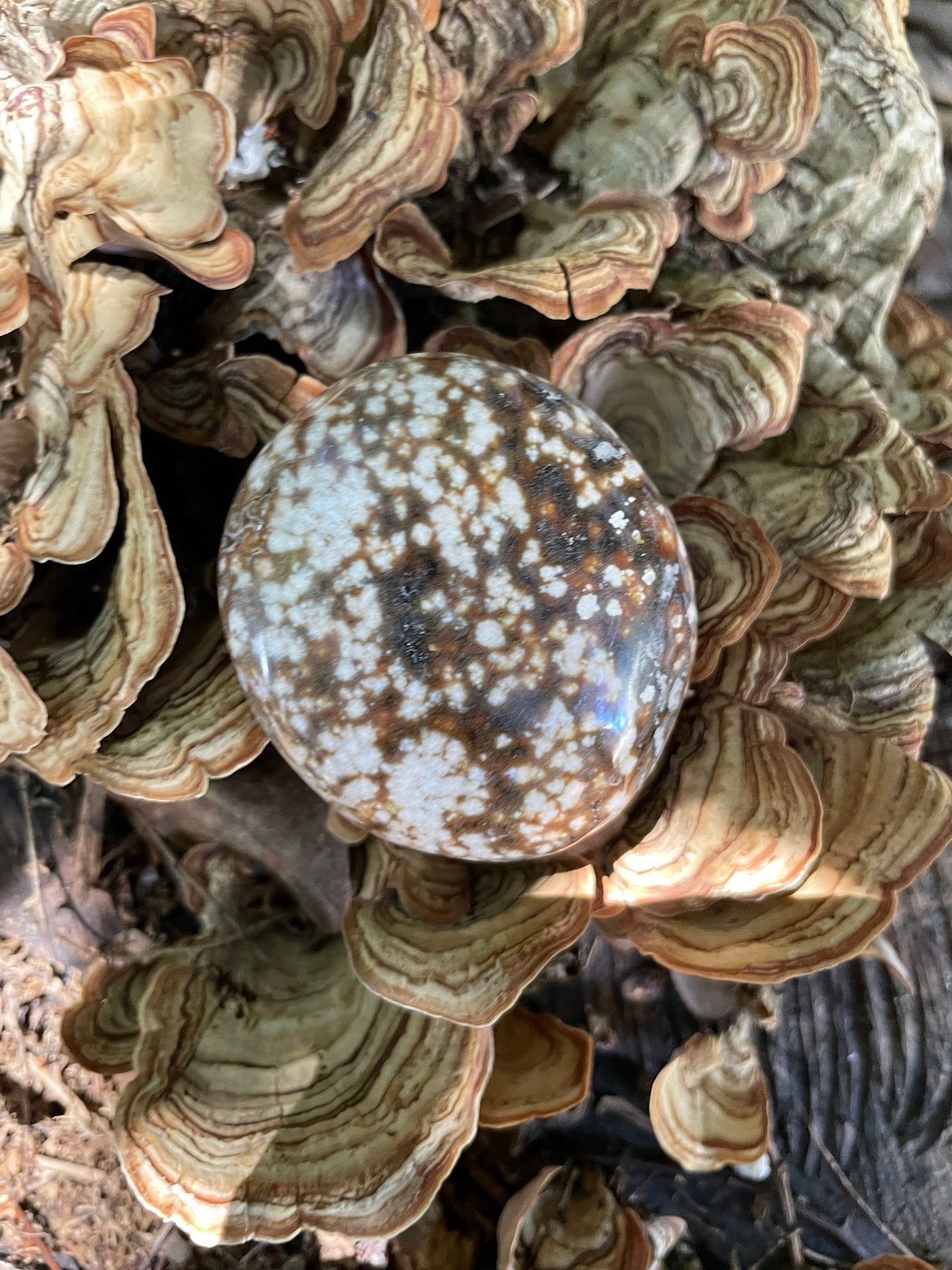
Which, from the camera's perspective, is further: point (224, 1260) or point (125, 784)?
point (224, 1260)

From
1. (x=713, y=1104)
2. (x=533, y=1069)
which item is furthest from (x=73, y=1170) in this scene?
(x=713, y=1104)

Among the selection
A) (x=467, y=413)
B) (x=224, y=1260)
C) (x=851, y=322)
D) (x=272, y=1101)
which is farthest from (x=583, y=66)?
(x=224, y=1260)

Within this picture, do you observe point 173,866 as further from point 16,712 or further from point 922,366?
point 922,366

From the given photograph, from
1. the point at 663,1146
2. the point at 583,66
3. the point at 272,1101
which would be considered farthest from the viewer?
the point at 583,66

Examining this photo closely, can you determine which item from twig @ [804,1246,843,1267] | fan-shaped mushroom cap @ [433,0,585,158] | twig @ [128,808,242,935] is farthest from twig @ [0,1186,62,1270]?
fan-shaped mushroom cap @ [433,0,585,158]

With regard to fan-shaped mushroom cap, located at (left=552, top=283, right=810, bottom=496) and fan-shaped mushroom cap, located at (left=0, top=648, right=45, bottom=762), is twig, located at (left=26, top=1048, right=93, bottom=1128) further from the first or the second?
fan-shaped mushroom cap, located at (left=552, top=283, right=810, bottom=496)

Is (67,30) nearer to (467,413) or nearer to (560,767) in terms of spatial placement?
(467,413)
